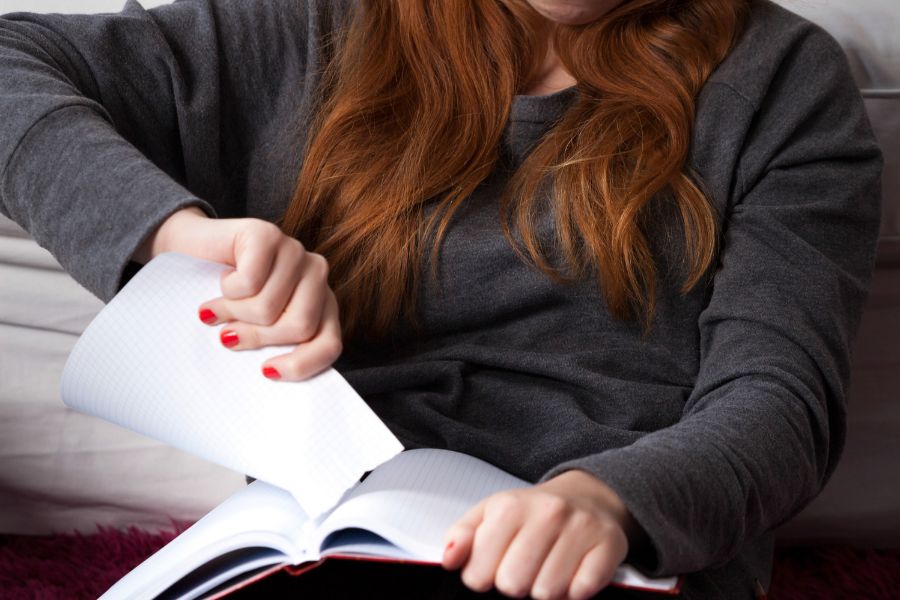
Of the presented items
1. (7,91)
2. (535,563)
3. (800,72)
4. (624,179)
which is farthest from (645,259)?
(7,91)

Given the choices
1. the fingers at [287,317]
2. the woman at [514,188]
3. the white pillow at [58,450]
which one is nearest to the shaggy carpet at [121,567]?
the white pillow at [58,450]

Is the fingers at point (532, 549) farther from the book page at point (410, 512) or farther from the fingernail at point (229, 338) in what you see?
the fingernail at point (229, 338)

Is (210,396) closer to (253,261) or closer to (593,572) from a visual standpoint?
(253,261)

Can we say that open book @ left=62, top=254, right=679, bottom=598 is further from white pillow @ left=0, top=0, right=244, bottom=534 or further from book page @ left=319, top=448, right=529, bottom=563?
white pillow @ left=0, top=0, right=244, bottom=534

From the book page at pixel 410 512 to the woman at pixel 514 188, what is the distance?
0.12 m

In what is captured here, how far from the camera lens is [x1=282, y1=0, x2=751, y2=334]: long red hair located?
0.76 m

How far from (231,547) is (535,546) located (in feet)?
0.57

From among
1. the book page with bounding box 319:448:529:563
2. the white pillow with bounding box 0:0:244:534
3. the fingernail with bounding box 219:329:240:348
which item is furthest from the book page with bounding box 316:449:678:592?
the white pillow with bounding box 0:0:244:534

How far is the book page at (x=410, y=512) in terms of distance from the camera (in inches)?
20.0

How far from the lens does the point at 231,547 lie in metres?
0.56

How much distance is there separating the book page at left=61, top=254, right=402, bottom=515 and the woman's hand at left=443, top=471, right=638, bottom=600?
94 millimetres

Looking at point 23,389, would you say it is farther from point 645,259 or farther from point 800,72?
point 800,72

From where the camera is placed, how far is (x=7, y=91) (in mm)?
717

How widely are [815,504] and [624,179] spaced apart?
1.79 feet
